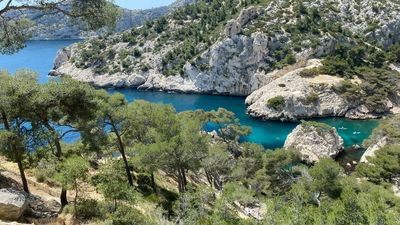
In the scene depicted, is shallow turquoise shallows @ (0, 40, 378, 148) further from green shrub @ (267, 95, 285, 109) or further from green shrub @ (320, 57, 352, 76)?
green shrub @ (320, 57, 352, 76)

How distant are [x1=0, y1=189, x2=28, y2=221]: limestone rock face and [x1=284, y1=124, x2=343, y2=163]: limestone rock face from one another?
42672 millimetres

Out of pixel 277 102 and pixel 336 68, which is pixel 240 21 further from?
pixel 277 102

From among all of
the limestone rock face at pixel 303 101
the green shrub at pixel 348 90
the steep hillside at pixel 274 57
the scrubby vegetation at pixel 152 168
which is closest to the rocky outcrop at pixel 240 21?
the steep hillside at pixel 274 57

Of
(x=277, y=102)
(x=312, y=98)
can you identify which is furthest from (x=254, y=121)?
(x=312, y=98)

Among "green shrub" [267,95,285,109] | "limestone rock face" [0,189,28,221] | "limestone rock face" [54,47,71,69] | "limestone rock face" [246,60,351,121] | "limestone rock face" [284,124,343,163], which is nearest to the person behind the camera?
"limestone rock face" [0,189,28,221]

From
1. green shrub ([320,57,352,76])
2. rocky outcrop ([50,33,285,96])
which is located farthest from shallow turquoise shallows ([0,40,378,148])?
green shrub ([320,57,352,76])

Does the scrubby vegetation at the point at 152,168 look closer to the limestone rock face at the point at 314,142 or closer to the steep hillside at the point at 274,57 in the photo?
the limestone rock face at the point at 314,142

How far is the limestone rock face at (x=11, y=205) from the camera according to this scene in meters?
15.5

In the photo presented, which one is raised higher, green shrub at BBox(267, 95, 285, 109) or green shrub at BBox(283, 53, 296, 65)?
green shrub at BBox(283, 53, 296, 65)

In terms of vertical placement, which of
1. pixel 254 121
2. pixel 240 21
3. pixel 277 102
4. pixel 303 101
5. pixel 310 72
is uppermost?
pixel 240 21

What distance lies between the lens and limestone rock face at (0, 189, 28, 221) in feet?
50.8

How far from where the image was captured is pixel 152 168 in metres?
26.7

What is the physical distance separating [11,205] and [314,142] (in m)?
46.7

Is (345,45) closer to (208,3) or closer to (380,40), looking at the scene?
(380,40)
